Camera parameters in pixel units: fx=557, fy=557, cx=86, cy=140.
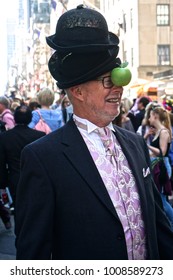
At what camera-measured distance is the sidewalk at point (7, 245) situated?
6.37m

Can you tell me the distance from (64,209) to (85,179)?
158mm

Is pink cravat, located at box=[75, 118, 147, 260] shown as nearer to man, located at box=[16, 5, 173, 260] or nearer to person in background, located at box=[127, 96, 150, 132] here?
man, located at box=[16, 5, 173, 260]

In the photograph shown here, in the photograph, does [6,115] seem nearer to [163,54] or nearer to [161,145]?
[161,145]

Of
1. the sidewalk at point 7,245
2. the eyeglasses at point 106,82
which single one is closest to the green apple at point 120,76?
the eyeglasses at point 106,82

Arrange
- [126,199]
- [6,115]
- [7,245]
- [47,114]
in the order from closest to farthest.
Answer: [126,199], [7,245], [47,114], [6,115]

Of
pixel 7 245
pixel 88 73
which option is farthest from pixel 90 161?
pixel 7 245

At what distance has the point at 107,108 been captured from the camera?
8.24ft

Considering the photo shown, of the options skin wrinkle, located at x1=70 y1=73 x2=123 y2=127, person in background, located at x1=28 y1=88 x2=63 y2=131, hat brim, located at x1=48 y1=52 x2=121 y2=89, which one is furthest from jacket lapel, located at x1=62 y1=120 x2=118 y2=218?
person in background, located at x1=28 y1=88 x2=63 y2=131

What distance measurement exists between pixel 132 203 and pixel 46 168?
0.43 m

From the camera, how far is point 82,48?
2.44m

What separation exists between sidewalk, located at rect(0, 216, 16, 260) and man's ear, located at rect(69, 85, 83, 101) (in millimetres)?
3806

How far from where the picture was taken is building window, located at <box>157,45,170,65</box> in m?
42.8

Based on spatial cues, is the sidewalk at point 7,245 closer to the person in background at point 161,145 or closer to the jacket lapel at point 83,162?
the person in background at point 161,145
